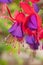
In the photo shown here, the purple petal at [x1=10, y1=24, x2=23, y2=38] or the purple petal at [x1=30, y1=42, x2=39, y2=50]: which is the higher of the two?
the purple petal at [x1=10, y1=24, x2=23, y2=38]

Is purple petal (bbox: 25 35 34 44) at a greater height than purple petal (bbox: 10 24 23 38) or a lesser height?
lesser

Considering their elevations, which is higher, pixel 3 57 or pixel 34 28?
pixel 34 28

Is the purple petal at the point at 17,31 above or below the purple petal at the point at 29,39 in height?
above

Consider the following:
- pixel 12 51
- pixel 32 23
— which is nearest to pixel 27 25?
pixel 32 23

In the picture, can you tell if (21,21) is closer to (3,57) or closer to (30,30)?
(30,30)

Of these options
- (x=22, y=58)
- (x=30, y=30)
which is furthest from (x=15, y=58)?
(x=30, y=30)

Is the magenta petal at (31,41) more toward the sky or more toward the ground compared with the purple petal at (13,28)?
more toward the ground

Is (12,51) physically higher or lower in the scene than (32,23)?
lower

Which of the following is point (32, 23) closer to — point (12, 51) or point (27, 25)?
point (27, 25)
